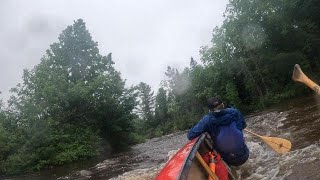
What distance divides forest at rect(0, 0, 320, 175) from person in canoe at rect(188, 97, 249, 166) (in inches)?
727

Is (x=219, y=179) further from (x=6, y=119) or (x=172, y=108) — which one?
(x=172, y=108)

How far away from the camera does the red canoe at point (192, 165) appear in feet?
12.3

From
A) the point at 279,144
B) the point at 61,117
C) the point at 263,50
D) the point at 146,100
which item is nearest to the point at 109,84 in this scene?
the point at 61,117

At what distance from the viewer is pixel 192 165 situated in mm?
4645

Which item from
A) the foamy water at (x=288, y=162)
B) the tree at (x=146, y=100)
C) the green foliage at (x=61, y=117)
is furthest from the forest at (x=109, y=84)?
the tree at (x=146, y=100)

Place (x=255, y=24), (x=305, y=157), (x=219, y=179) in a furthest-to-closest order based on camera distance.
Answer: (x=255, y=24) → (x=305, y=157) → (x=219, y=179)

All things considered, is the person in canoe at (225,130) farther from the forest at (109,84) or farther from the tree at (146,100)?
the tree at (146,100)

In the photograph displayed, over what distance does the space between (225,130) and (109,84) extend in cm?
2383

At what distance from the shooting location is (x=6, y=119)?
2544cm

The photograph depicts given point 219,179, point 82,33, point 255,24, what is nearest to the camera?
point 219,179

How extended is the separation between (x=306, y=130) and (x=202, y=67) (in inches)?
1684

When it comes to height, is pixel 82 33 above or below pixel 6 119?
above

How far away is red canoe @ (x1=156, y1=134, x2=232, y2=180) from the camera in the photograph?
3748 mm

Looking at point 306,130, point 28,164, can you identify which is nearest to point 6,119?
point 28,164
